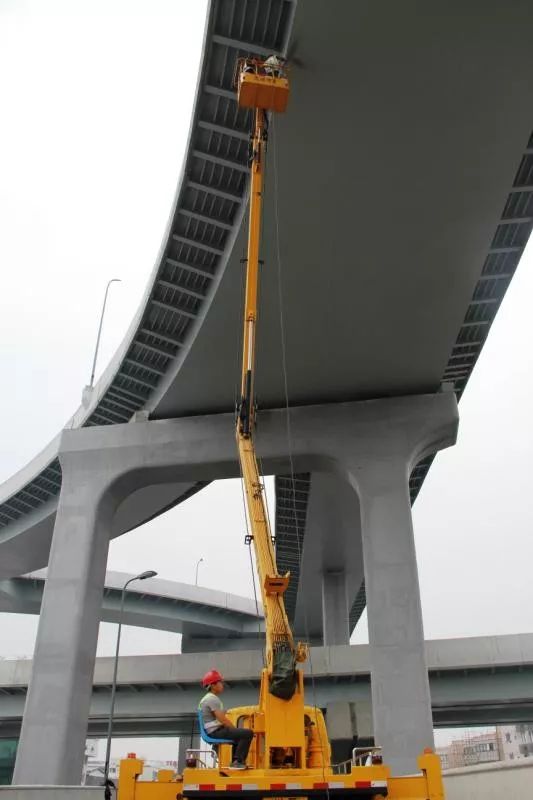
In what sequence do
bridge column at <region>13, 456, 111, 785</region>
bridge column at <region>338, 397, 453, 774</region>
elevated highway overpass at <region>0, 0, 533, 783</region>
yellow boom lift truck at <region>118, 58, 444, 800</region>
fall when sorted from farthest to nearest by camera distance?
1. bridge column at <region>13, 456, 111, 785</region>
2. bridge column at <region>338, 397, 453, 774</region>
3. elevated highway overpass at <region>0, 0, 533, 783</region>
4. yellow boom lift truck at <region>118, 58, 444, 800</region>

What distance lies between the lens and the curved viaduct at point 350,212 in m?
11.9

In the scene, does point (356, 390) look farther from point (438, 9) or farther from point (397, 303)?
point (438, 9)

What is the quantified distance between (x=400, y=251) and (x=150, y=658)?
23.8 m

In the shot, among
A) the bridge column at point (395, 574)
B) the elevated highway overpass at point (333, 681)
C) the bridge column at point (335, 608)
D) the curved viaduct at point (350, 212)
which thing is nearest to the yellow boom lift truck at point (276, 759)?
the curved viaduct at point (350, 212)

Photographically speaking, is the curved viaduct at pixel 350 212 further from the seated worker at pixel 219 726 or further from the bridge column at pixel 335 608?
the bridge column at pixel 335 608

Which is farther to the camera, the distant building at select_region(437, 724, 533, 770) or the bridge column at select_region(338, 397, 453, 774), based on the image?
the distant building at select_region(437, 724, 533, 770)

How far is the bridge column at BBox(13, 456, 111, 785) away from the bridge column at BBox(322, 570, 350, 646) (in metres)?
17.4

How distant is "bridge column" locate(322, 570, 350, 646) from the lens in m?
35.2

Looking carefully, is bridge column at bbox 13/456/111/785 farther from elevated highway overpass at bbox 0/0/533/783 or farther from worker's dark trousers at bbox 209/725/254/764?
worker's dark trousers at bbox 209/725/254/764

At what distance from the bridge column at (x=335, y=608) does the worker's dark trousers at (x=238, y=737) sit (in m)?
27.7

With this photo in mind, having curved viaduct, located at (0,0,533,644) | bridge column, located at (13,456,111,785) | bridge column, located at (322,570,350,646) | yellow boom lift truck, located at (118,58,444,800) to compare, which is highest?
curved viaduct, located at (0,0,533,644)

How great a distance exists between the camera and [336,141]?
13.4 meters

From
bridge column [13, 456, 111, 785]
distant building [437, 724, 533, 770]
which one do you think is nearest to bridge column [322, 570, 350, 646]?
bridge column [13, 456, 111, 785]

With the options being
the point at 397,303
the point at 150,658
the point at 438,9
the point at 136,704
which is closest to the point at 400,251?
the point at 397,303
